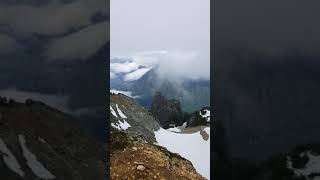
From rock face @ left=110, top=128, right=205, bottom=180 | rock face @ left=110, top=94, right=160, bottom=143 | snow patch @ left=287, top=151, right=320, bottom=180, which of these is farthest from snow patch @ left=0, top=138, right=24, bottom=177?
snow patch @ left=287, top=151, right=320, bottom=180

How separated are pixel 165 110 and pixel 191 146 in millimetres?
561

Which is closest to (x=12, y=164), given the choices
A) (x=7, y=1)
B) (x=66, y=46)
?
(x=66, y=46)

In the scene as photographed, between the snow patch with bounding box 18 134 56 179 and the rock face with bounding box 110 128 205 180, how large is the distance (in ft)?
2.55

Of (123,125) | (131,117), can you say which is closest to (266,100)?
(131,117)

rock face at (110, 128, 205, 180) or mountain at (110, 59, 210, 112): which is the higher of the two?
mountain at (110, 59, 210, 112)

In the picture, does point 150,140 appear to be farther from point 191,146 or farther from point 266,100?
point 266,100

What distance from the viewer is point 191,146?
555cm

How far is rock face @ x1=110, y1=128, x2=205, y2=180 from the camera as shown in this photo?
5637 mm

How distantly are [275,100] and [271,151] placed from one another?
565 mm

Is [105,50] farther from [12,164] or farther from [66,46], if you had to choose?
[12,164]

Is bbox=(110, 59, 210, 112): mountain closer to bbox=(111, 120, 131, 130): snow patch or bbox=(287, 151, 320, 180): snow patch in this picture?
bbox=(111, 120, 131, 130): snow patch

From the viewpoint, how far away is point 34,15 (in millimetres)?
5270

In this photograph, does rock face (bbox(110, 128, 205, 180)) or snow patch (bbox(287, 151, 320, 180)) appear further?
rock face (bbox(110, 128, 205, 180))

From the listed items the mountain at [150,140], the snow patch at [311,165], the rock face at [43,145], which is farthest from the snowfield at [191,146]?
the snow patch at [311,165]
